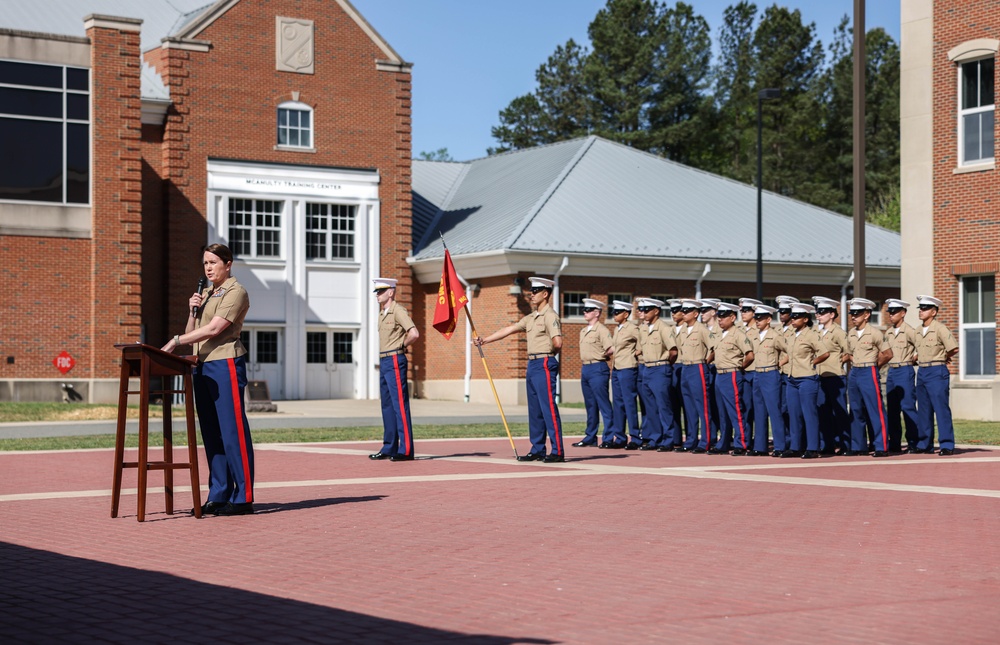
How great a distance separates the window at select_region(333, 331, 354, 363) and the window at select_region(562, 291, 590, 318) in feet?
23.3

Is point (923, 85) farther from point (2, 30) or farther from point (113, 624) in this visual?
point (113, 624)

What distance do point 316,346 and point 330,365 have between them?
691 millimetres

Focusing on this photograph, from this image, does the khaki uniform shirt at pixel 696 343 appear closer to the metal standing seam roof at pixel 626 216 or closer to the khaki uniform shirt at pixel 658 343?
the khaki uniform shirt at pixel 658 343

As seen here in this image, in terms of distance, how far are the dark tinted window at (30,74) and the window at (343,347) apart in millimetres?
10939

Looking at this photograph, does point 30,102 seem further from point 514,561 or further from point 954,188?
point 514,561

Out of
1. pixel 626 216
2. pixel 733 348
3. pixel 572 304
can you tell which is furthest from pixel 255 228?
pixel 733 348

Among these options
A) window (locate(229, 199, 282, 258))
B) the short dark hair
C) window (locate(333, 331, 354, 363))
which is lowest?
window (locate(333, 331, 354, 363))

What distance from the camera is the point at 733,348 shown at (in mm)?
19281

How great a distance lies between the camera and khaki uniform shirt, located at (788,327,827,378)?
18625mm

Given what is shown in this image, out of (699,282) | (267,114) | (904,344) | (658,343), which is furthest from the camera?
(699,282)

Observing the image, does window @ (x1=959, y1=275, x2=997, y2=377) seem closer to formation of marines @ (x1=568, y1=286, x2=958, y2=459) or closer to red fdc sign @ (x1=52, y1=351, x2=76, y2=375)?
formation of marines @ (x1=568, y1=286, x2=958, y2=459)

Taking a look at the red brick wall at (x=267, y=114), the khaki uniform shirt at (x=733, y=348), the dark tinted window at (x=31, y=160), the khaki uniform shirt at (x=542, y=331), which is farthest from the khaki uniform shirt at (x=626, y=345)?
the red brick wall at (x=267, y=114)

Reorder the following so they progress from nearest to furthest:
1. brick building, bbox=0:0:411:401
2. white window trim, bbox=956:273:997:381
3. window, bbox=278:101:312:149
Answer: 1. white window trim, bbox=956:273:997:381
2. brick building, bbox=0:0:411:401
3. window, bbox=278:101:312:149

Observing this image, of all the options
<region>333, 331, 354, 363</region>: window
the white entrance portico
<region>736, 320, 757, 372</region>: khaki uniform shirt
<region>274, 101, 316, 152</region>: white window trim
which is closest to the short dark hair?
<region>736, 320, 757, 372</region>: khaki uniform shirt
